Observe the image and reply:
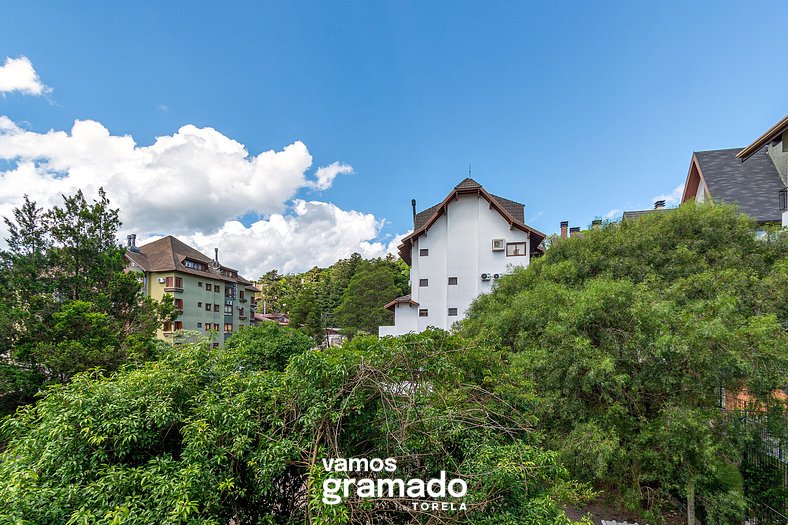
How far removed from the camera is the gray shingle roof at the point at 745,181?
34.9 feet

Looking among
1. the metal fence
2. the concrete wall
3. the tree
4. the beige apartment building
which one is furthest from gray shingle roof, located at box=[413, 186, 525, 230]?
the beige apartment building

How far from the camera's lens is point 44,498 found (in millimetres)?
3055

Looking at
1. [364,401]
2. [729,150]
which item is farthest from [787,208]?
[364,401]

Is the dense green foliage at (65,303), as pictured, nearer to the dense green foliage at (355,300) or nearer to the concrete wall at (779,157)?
the dense green foliage at (355,300)

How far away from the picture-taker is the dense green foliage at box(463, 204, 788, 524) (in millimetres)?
4949

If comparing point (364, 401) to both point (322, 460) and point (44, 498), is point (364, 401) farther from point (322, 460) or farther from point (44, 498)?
point (44, 498)

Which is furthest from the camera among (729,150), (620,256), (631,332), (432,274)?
(432,274)

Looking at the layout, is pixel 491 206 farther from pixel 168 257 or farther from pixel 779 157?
pixel 168 257

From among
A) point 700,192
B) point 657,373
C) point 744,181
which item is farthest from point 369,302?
point 744,181

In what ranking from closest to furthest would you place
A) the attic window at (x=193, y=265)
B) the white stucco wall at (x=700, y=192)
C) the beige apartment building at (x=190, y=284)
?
1. the white stucco wall at (x=700, y=192)
2. the beige apartment building at (x=190, y=284)
3. the attic window at (x=193, y=265)

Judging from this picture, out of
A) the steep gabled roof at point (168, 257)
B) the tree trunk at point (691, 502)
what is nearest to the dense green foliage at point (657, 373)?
the tree trunk at point (691, 502)

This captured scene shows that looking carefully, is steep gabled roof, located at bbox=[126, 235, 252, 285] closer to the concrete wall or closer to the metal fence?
the metal fence

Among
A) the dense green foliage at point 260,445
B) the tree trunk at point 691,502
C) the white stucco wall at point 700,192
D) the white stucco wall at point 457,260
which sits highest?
the white stucco wall at point 700,192

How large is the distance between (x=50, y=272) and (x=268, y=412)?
44.4ft
